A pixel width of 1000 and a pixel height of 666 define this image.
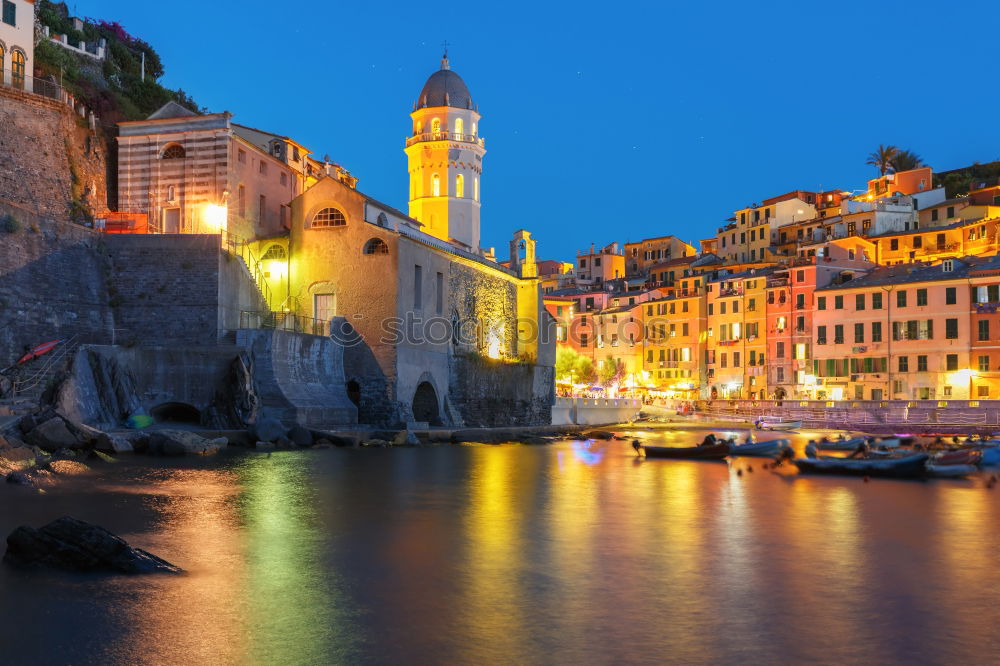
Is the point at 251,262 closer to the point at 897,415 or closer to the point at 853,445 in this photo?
the point at 853,445

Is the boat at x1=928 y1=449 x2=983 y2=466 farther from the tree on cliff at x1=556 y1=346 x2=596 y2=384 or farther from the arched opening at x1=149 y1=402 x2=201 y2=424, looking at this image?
the tree on cliff at x1=556 y1=346 x2=596 y2=384

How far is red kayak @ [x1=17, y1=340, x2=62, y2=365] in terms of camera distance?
3141cm

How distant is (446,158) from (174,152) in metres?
26.3

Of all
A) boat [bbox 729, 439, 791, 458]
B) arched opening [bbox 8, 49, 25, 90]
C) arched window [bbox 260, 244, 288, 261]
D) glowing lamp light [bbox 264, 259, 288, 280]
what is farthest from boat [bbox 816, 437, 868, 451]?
arched opening [bbox 8, 49, 25, 90]

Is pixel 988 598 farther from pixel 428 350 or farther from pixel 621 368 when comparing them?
Answer: pixel 621 368

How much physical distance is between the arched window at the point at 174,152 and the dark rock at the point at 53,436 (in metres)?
19.0

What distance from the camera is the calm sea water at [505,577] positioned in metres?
9.20

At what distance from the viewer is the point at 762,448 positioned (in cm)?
3391

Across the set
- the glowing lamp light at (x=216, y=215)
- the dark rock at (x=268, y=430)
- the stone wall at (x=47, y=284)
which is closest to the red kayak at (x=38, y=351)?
the stone wall at (x=47, y=284)

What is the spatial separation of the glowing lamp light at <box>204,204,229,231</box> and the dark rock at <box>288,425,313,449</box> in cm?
1216

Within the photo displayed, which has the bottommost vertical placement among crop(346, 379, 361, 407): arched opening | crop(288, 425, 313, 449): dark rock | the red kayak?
crop(288, 425, 313, 449): dark rock

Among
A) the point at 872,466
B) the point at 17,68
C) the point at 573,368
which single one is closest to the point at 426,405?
the point at 17,68

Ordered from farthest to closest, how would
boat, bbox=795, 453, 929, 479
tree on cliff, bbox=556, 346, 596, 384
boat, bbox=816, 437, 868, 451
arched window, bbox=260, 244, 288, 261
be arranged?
tree on cliff, bbox=556, 346, 596, 384 → arched window, bbox=260, 244, 288, 261 → boat, bbox=816, 437, 868, 451 → boat, bbox=795, 453, 929, 479

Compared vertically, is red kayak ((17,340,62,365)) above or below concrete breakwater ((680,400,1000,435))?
above
